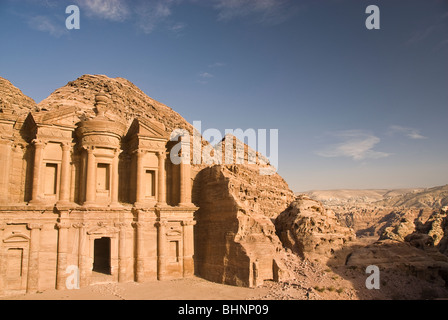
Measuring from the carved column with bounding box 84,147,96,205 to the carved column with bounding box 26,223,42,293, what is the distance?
10.4ft

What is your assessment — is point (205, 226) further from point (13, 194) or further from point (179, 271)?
point (13, 194)

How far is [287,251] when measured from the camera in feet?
73.8

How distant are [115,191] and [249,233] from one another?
9.33m

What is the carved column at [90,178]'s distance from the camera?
2061 cm

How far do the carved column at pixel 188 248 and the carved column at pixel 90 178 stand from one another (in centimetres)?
632

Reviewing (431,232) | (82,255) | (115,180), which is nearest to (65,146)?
(115,180)

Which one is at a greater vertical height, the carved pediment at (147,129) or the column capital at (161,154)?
the carved pediment at (147,129)

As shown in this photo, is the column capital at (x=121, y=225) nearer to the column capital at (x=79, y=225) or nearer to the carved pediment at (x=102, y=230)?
the carved pediment at (x=102, y=230)

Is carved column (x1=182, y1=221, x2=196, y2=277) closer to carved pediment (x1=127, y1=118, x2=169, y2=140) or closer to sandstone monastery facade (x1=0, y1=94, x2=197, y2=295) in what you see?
sandstone monastery facade (x1=0, y1=94, x2=197, y2=295)

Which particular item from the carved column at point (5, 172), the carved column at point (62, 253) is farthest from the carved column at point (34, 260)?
the carved column at point (5, 172)

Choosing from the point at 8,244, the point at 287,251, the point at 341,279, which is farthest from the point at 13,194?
the point at 341,279

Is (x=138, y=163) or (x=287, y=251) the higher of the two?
(x=138, y=163)

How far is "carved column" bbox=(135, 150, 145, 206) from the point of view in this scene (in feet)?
72.6

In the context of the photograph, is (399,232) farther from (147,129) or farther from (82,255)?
(82,255)
